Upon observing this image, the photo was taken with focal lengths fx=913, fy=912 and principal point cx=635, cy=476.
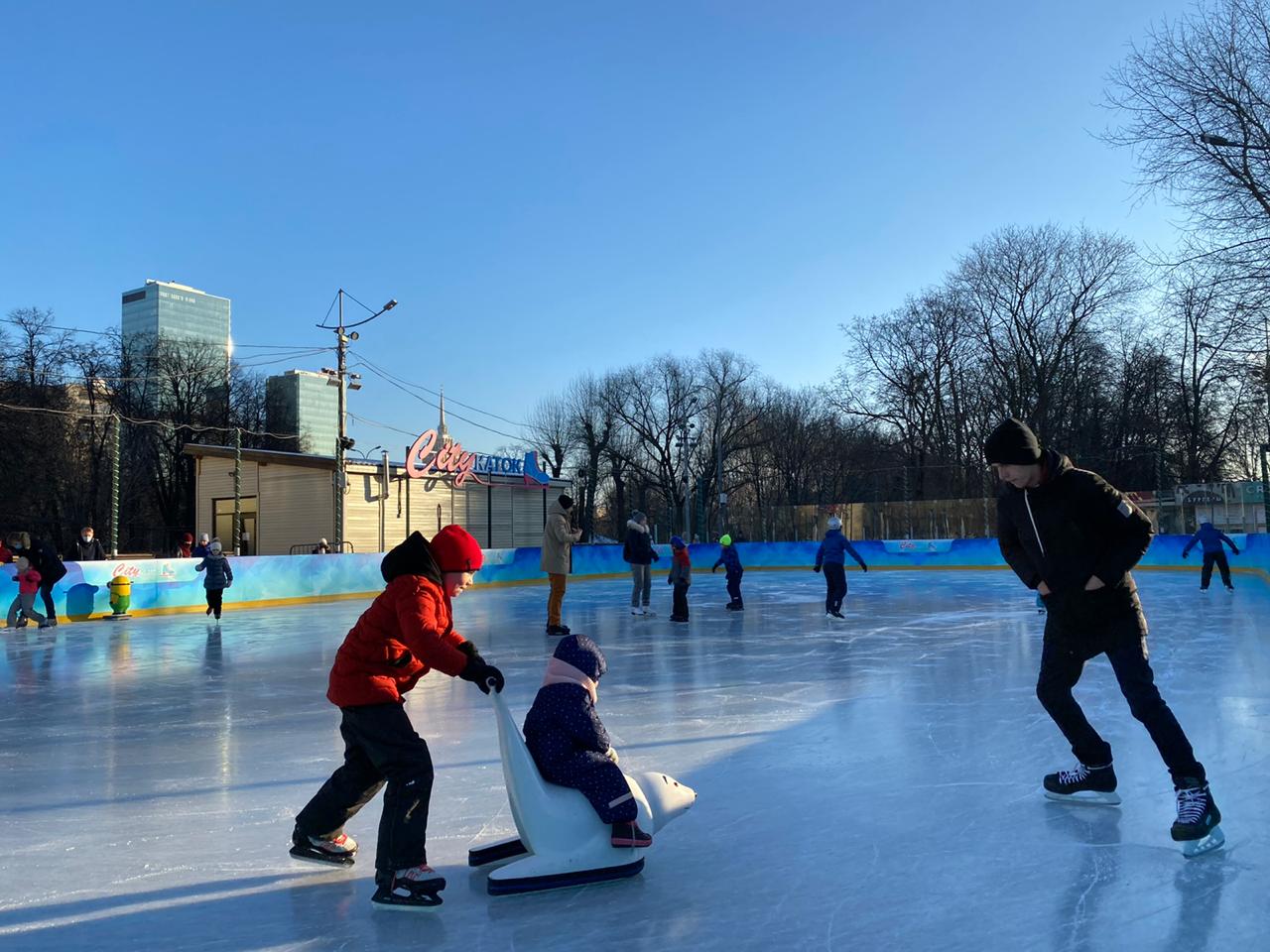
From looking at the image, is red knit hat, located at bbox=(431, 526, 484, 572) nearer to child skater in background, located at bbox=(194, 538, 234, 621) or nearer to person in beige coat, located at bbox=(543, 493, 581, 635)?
person in beige coat, located at bbox=(543, 493, 581, 635)

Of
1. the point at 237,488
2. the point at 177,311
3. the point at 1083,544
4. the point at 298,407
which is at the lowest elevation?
the point at 1083,544

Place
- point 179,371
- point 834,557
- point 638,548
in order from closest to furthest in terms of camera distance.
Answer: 1. point 834,557
2. point 638,548
3. point 179,371

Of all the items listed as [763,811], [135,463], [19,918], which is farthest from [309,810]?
[135,463]

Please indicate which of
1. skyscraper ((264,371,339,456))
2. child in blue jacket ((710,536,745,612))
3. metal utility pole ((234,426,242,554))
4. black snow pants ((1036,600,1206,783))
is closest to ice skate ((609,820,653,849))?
black snow pants ((1036,600,1206,783))

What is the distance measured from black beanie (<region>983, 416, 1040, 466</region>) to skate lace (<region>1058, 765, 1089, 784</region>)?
1.36 meters

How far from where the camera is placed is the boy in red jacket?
288 cm

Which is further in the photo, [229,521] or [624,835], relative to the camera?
[229,521]

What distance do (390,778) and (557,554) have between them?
789 cm

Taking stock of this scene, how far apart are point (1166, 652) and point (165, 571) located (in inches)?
600

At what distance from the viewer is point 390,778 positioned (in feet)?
9.84

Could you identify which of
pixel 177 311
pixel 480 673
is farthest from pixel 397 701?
pixel 177 311

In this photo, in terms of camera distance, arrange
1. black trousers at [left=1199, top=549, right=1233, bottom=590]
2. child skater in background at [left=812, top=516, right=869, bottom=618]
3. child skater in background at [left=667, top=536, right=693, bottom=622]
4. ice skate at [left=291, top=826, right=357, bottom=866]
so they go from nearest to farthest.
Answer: ice skate at [left=291, top=826, right=357, bottom=866], child skater in background at [left=812, top=516, right=869, bottom=618], child skater in background at [left=667, top=536, right=693, bottom=622], black trousers at [left=1199, top=549, right=1233, bottom=590]

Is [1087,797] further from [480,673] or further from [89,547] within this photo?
[89,547]

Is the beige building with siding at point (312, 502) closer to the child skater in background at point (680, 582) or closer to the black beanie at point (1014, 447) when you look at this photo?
the child skater in background at point (680, 582)
